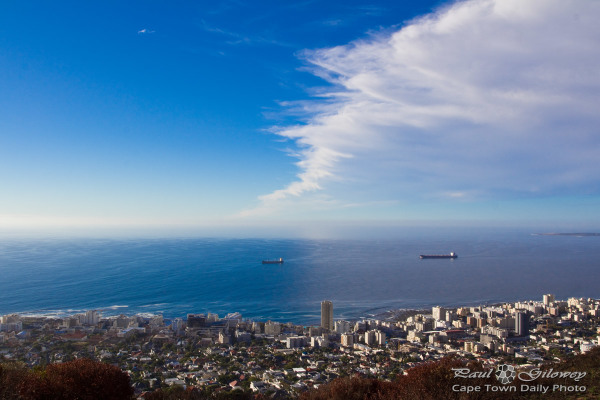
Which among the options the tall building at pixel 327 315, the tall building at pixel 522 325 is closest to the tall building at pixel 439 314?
the tall building at pixel 522 325

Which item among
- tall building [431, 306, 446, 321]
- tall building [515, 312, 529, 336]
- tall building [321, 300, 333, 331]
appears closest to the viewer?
tall building [515, 312, 529, 336]

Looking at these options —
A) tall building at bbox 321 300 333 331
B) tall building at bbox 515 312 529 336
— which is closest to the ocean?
tall building at bbox 321 300 333 331

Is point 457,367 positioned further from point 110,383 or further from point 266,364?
point 266,364

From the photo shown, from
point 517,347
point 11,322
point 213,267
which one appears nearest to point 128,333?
point 11,322

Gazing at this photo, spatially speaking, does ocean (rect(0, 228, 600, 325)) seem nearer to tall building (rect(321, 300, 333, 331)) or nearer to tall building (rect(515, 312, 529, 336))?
tall building (rect(321, 300, 333, 331))

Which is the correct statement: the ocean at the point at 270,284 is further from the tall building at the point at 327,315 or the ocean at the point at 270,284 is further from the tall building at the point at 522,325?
the tall building at the point at 522,325

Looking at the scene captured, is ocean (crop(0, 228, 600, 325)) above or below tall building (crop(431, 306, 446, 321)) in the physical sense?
below

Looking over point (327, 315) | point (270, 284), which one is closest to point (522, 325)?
point (327, 315)

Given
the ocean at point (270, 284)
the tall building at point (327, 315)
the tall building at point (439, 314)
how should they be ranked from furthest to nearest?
the ocean at point (270, 284) → the tall building at point (439, 314) → the tall building at point (327, 315)

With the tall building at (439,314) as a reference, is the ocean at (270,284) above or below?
below

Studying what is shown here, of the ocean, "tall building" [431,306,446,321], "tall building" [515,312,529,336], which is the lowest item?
the ocean

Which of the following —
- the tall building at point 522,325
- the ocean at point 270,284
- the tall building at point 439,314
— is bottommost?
the ocean at point 270,284

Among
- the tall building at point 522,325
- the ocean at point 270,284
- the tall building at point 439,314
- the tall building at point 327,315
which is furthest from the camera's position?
the ocean at point 270,284
